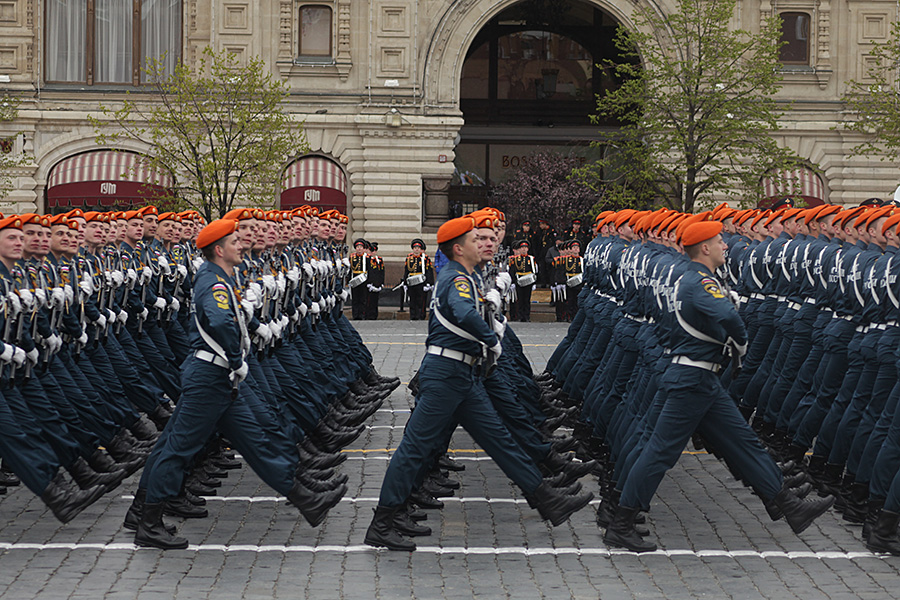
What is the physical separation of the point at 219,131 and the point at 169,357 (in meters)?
19.6

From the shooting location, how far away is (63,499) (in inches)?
350

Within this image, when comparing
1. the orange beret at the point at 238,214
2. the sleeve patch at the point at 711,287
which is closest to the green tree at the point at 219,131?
the orange beret at the point at 238,214

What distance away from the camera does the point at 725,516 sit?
9570 millimetres

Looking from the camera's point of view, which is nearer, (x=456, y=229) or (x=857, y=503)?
(x=456, y=229)

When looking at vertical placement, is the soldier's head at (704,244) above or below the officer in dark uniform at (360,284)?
above

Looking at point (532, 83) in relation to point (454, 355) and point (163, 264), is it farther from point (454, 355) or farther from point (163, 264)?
point (454, 355)

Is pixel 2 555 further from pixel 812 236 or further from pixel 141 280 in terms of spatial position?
pixel 812 236

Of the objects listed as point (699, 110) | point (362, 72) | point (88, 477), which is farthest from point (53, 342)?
point (362, 72)

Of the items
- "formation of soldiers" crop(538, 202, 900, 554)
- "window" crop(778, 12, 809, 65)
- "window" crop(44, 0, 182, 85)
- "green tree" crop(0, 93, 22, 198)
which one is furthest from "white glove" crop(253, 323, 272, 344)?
"window" crop(778, 12, 809, 65)

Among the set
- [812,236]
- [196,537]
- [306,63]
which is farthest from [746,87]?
[196,537]

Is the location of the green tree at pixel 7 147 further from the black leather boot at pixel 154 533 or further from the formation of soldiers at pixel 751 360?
the black leather boot at pixel 154 533

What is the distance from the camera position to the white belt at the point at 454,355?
8.74m

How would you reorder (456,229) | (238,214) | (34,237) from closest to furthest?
(456,229) < (34,237) < (238,214)

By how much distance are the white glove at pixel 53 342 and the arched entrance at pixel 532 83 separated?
33048 millimetres
